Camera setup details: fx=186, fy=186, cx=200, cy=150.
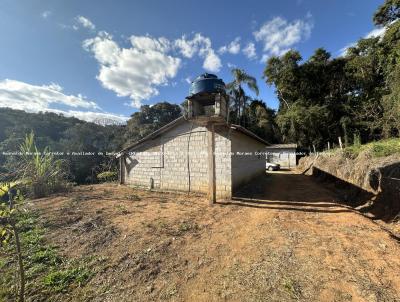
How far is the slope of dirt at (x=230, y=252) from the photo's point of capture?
8.77ft

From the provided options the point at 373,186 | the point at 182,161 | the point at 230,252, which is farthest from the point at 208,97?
the point at 373,186

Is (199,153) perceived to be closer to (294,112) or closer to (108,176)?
(108,176)

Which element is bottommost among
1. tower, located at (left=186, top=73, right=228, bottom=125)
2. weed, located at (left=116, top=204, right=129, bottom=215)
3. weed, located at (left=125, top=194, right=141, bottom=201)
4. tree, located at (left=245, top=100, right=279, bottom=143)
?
weed, located at (left=116, top=204, right=129, bottom=215)

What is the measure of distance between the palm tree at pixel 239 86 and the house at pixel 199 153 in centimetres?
1082

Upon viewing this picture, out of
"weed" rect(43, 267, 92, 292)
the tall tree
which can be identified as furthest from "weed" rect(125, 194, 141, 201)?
the tall tree

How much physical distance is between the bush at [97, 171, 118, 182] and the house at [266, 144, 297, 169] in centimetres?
1660

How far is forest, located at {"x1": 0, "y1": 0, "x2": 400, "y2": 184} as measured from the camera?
61.0 feet

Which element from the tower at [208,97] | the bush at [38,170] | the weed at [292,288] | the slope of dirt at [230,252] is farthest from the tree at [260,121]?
the weed at [292,288]

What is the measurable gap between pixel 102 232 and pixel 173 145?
5105 millimetres

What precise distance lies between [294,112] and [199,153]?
18.8 metres

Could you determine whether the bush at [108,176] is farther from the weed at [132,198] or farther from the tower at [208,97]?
the tower at [208,97]

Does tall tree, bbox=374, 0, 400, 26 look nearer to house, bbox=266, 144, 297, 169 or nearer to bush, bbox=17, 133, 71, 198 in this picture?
house, bbox=266, 144, 297, 169

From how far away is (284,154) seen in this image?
73.8 feet

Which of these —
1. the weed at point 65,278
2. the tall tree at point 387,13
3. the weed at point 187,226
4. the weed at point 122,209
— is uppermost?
the tall tree at point 387,13
